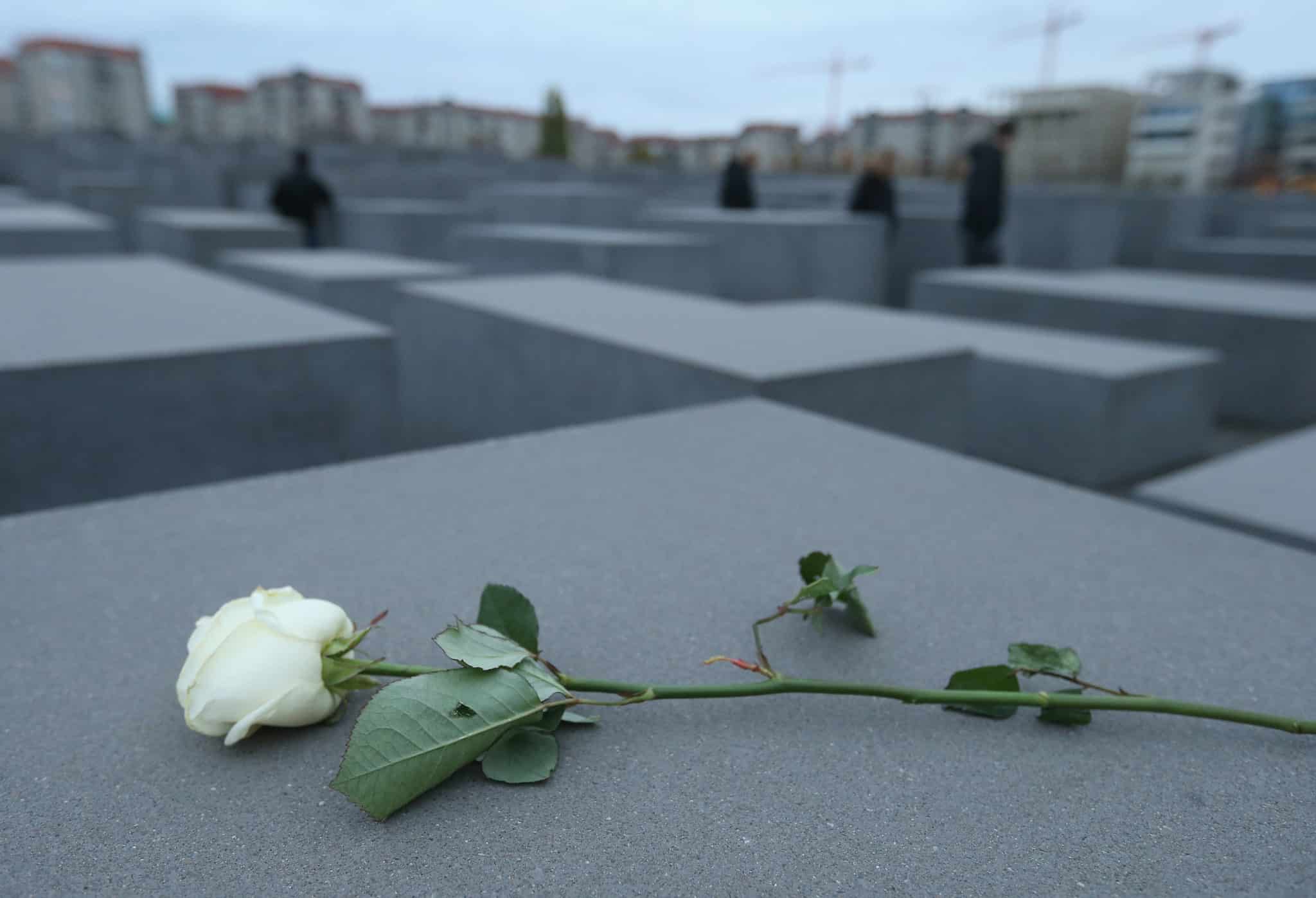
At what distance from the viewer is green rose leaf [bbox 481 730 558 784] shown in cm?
92

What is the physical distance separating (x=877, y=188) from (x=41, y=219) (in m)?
8.27

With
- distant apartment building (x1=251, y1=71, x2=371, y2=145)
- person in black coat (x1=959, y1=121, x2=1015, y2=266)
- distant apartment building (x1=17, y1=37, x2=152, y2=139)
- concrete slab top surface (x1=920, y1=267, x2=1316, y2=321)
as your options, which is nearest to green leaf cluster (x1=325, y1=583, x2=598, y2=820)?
concrete slab top surface (x1=920, y1=267, x2=1316, y2=321)

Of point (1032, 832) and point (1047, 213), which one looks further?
point (1047, 213)

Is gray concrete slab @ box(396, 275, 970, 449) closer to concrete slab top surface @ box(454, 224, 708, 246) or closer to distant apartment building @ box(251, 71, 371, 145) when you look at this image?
concrete slab top surface @ box(454, 224, 708, 246)

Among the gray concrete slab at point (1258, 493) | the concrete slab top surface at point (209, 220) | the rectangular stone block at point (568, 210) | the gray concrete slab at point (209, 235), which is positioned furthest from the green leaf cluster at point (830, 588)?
the rectangular stone block at point (568, 210)

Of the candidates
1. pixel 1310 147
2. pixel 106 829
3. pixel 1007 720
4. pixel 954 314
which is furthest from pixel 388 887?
pixel 1310 147

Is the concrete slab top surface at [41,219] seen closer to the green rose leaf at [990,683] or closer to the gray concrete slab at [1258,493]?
the gray concrete slab at [1258,493]

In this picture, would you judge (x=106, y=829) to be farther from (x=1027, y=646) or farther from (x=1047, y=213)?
(x=1047, y=213)

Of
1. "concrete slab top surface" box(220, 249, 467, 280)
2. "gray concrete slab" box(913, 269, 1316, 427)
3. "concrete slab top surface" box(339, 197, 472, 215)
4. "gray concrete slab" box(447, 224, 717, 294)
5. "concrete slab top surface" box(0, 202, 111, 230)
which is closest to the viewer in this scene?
"concrete slab top surface" box(220, 249, 467, 280)

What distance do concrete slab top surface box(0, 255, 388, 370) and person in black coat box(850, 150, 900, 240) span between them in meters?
7.19

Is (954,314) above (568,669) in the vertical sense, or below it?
below

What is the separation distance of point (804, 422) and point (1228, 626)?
1165 millimetres

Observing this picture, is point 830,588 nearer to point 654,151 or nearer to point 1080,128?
point 654,151

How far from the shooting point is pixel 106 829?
0.86 metres
